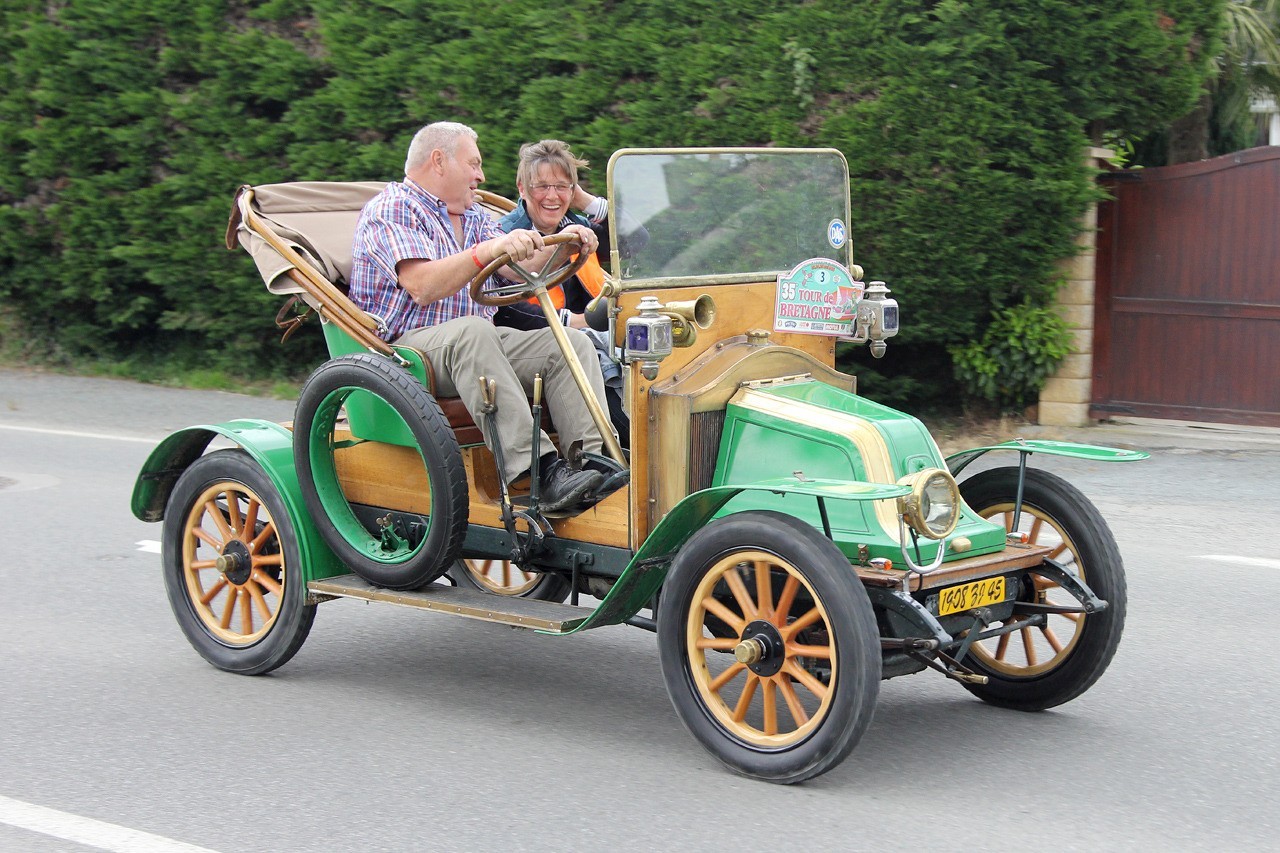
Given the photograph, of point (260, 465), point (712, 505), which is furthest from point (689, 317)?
point (260, 465)

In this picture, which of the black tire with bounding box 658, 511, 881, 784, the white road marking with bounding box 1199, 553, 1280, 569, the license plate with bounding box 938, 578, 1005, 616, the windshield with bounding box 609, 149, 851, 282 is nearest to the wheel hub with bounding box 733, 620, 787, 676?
the black tire with bounding box 658, 511, 881, 784

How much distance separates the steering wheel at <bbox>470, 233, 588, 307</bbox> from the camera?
4.90m

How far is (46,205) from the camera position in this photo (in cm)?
1331

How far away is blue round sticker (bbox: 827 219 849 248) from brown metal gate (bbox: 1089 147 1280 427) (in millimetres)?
5992

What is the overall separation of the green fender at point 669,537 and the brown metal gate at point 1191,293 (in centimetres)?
714

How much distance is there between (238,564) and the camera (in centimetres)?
548

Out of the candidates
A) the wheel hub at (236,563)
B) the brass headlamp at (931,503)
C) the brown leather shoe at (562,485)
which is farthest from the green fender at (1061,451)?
the wheel hub at (236,563)

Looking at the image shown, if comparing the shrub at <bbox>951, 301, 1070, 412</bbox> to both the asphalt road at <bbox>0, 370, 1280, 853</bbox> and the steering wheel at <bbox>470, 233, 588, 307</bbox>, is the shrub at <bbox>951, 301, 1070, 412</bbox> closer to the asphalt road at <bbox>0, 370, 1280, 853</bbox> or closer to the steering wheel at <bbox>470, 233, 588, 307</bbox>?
the asphalt road at <bbox>0, 370, 1280, 853</bbox>

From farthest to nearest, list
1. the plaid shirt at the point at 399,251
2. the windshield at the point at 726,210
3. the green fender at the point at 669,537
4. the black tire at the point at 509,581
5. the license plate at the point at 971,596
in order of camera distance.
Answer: the black tire at the point at 509,581
the plaid shirt at the point at 399,251
the windshield at the point at 726,210
the license plate at the point at 971,596
the green fender at the point at 669,537

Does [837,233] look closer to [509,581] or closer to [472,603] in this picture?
[472,603]

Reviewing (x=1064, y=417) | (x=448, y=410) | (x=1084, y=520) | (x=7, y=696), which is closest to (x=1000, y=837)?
(x=1084, y=520)

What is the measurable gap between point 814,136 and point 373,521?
5.53 meters

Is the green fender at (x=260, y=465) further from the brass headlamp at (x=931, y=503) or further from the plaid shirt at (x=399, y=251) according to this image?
the brass headlamp at (x=931, y=503)

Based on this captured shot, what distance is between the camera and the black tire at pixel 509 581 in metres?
5.92
